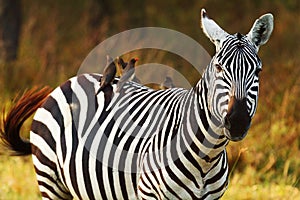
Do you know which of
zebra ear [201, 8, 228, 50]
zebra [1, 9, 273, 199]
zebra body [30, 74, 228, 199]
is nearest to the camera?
zebra [1, 9, 273, 199]

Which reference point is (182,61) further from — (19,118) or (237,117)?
(237,117)

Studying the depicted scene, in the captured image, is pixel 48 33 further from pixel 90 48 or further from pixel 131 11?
pixel 131 11

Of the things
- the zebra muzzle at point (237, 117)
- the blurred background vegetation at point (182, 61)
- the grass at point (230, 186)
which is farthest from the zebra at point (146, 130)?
the grass at point (230, 186)

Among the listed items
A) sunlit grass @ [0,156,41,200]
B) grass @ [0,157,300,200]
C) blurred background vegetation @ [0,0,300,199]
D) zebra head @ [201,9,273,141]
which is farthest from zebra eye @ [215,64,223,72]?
sunlit grass @ [0,156,41,200]

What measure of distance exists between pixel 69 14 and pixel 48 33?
3.12m

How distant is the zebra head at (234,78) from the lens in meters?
3.61

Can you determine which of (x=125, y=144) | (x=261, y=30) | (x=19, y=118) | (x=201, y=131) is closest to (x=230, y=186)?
(x=19, y=118)

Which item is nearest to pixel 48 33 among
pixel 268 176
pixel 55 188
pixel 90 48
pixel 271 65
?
pixel 90 48

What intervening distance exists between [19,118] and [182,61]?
24.4ft

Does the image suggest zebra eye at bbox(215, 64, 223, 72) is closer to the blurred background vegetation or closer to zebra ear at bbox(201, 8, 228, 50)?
zebra ear at bbox(201, 8, 228, 50)

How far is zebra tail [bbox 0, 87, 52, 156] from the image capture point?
528cm

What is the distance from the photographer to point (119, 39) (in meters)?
10.1

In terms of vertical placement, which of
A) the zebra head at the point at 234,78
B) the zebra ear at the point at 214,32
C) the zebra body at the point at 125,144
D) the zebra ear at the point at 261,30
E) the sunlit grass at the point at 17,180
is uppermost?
the zebra ear at the point at 261,30

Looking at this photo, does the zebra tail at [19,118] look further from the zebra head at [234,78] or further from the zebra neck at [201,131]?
the zebra head at [234,78]
